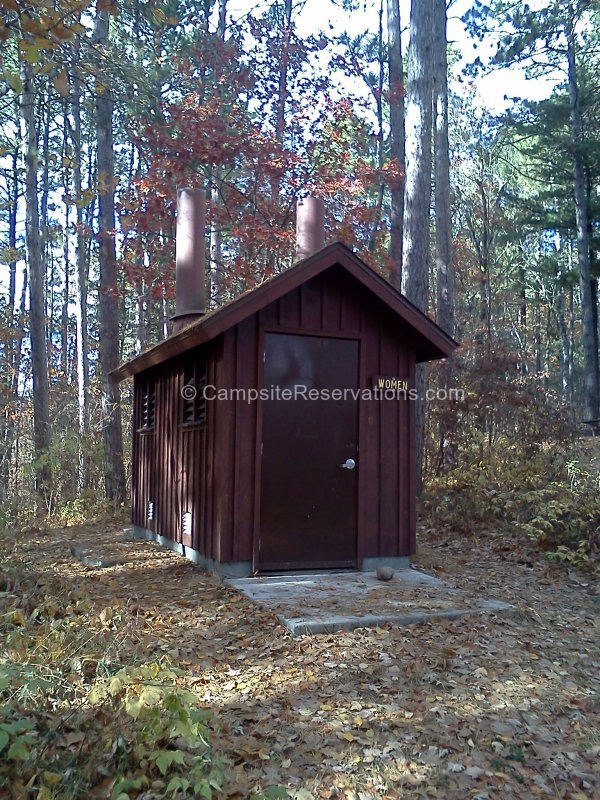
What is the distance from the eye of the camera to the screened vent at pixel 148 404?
33.2 feet

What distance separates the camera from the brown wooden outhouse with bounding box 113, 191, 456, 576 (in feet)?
23.3

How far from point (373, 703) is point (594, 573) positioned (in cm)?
466

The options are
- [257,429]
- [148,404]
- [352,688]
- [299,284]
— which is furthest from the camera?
[148,404]

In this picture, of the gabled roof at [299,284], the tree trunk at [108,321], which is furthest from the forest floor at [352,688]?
the tree trunk at [108,321]

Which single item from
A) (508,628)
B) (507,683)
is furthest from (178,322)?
(507,683)

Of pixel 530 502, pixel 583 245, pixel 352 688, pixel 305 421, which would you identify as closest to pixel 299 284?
pixel 305 421

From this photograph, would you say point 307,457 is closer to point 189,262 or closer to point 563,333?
point 189,262

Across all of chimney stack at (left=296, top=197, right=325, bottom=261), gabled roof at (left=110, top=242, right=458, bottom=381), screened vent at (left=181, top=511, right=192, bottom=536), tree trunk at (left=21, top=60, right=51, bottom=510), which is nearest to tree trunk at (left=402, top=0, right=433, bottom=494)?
chimney stack at (left=296, top=197, right=325, bottom=261)

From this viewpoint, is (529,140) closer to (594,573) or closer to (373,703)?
(594,573)

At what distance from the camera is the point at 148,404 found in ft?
33.9

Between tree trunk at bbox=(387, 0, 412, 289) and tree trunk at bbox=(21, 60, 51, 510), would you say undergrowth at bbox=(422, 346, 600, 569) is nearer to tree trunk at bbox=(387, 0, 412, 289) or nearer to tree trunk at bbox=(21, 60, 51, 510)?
tree trunk at bbox=(387, 0, 412, 289)

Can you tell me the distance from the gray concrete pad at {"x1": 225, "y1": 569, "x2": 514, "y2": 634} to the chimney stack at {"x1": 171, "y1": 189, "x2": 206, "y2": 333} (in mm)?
4060

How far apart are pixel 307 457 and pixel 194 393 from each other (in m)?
1.59

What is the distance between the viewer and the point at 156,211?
1489 cm
